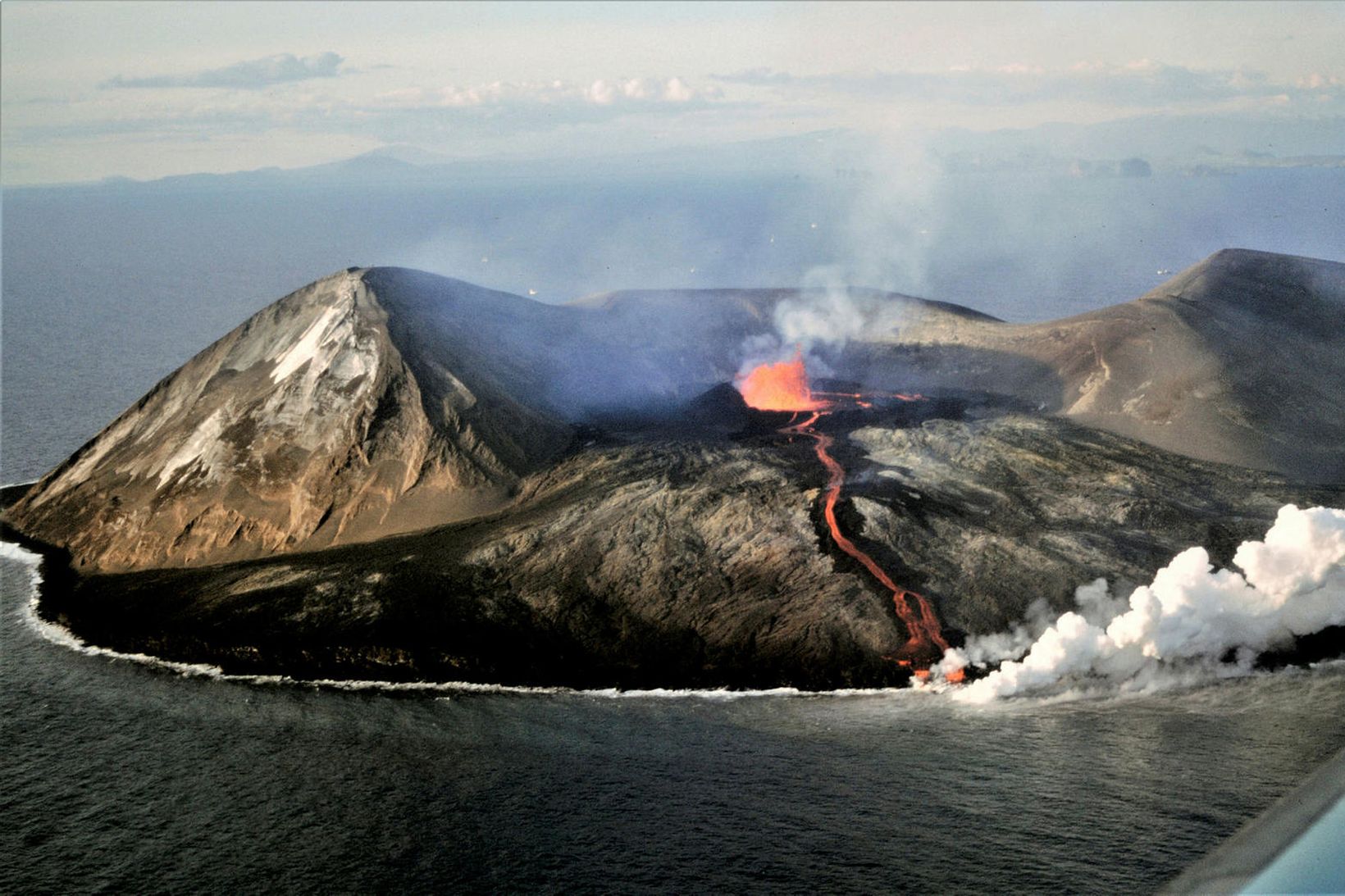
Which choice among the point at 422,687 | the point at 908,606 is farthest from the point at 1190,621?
the point at 422,687

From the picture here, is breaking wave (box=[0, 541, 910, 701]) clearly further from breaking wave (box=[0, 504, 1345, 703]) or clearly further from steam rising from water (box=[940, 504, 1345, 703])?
steam rising from water (box=[940, 504, 1345, 703])

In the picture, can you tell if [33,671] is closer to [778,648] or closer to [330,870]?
[330,870]

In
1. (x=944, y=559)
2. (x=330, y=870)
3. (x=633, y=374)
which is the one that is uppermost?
(x=633, y=374)

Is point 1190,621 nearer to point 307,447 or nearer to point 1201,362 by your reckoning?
point 1201,362

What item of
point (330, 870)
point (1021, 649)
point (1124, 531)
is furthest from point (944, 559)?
point (330, 870)

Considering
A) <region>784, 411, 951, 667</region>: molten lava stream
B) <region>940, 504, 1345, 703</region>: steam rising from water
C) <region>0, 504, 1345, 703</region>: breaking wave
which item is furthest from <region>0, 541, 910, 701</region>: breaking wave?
<region>940, 504, 1345, 703</region>: steam rising from water
